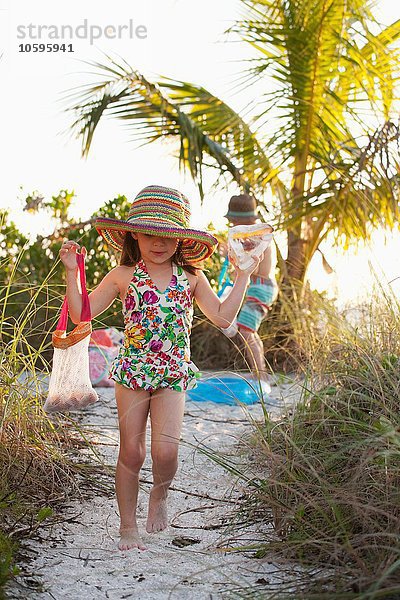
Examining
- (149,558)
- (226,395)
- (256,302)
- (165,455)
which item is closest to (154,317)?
(165,455)

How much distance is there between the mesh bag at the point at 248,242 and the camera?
3.52 metres

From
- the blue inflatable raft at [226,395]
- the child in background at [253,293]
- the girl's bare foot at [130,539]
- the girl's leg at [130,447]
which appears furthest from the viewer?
the child in background at [253,293]

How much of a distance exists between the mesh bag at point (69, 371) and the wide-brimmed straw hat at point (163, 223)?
0.20 meters

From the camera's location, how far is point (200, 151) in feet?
29.2

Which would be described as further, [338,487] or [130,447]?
[130,447]

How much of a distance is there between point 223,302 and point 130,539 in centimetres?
100

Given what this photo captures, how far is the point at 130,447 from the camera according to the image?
10.6 feet

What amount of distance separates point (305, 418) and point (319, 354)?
1.34 metres

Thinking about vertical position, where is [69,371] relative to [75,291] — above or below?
below

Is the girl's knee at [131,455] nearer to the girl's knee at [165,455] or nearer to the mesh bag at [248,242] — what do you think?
the girl's knee at [165,455]

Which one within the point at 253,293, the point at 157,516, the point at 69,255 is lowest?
the point at 157,516

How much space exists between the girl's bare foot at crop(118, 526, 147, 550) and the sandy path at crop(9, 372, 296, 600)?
33 millimetres

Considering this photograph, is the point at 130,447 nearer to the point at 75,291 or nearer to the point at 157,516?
the point at 157,516

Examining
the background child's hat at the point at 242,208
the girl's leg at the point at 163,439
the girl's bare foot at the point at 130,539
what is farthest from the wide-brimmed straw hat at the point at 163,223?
the background child's hat at the point at 242,208
